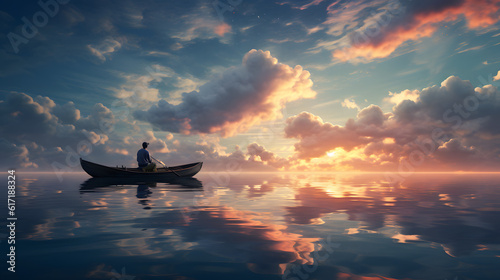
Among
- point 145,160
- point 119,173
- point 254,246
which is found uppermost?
point 145,160

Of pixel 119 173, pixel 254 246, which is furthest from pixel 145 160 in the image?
pixel 254 246

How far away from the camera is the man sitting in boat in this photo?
30250 millimetres

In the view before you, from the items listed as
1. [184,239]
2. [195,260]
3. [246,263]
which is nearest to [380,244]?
[246,263]

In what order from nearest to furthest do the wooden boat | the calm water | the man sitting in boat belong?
the calm water
the man sitting in boat
the wooden boat

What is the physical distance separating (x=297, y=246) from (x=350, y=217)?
15.6ft

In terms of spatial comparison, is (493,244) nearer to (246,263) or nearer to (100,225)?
(246,263)

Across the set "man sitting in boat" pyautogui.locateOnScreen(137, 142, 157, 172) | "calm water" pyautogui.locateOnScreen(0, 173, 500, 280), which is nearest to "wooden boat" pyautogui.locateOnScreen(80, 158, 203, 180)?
"man sitting in boat" pyautogui.locateOnScreen(137, 142, 157, 172)

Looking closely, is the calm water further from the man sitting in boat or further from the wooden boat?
the wooden boat

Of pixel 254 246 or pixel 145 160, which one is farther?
pixel 145 160

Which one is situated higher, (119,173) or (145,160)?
(145,160)

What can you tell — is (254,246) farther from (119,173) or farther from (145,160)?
(119,173)

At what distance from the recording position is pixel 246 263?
18.4 feet

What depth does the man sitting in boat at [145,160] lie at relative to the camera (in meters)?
30.2

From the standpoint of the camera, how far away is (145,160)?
102 feet
